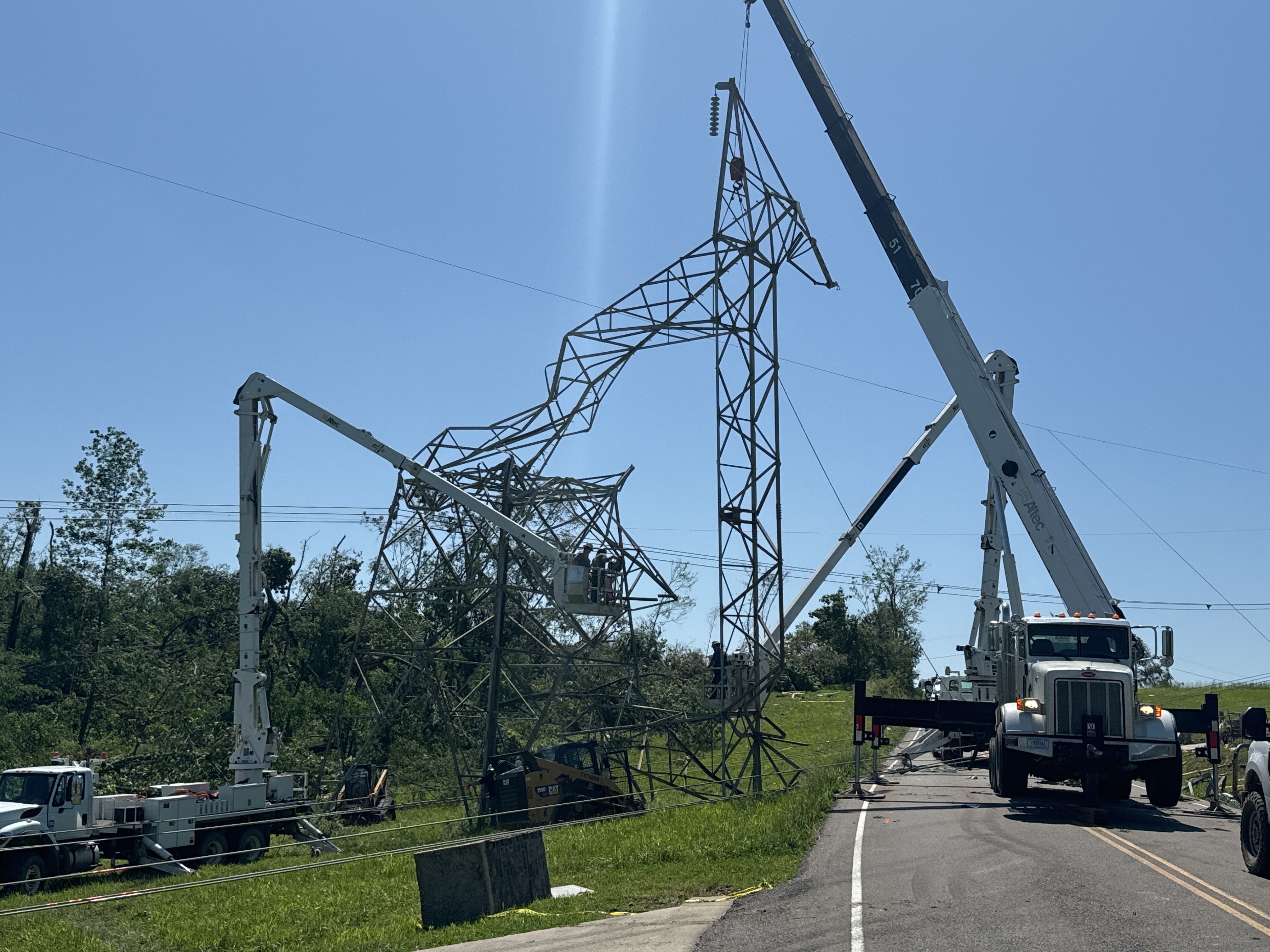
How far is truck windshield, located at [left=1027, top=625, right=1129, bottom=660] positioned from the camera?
20.7 metres

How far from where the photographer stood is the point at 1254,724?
42.1 ft

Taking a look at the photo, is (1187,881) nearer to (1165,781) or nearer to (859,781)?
(1165,781)

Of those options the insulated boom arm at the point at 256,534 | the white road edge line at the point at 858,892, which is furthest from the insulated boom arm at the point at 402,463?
the white road edge line at the point at 858,892

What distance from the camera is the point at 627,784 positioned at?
29859mm

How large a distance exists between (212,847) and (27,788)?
372 cm

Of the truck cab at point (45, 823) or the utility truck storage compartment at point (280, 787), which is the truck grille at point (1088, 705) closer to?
the utility truck storage compartment at point (280, 787)

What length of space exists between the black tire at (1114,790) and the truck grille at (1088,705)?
7.70 ft

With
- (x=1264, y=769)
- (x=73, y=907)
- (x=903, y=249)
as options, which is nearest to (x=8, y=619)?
(x=73, y=907)

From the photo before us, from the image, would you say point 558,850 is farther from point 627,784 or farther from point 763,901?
point 627,784

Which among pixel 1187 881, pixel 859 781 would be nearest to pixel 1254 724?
pixel 1187 881

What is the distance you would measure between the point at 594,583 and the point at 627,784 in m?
6.97

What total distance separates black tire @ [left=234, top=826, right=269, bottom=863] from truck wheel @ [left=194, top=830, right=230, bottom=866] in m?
0.31

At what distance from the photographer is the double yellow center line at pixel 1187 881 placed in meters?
10.3

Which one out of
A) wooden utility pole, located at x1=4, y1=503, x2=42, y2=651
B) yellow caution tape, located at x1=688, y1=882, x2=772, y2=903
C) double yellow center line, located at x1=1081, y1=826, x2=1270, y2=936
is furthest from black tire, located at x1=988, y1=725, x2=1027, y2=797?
wooden utility pole, located at x1=4, y1=503, x2=42, y2=651
